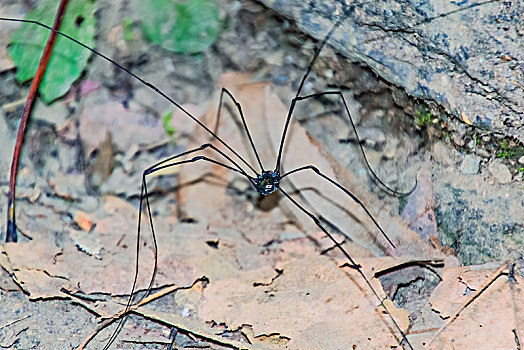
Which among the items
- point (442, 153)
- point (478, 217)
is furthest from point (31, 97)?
point (478, 217)

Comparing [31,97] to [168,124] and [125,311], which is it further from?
[125,311]

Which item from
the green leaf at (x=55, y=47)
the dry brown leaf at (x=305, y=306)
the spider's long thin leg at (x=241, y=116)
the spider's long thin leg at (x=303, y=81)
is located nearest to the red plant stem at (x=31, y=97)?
the green leaf at (x=55, y=47)

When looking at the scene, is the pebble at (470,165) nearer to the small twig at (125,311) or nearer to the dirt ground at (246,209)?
the dirt ground at (246,209)

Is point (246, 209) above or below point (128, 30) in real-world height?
below

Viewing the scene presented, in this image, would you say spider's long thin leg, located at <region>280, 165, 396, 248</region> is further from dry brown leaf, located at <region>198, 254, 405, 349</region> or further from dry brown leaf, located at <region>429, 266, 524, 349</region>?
dry brown leaf, located at <region>429, 266, 524, 349</region>

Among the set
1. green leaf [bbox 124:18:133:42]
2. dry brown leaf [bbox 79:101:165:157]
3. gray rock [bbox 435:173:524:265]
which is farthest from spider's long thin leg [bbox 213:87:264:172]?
gray rock [bbox 435:173:524:265]
